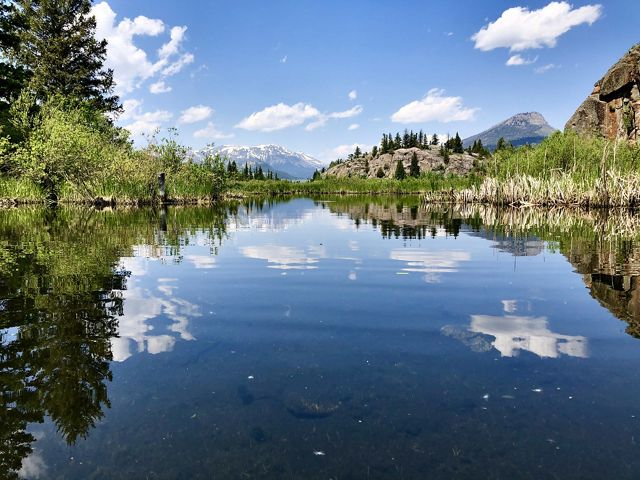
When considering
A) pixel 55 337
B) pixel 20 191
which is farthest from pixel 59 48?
pixel 55 337

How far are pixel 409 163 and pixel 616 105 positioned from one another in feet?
235

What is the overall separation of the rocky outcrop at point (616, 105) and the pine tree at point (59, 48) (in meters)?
69.3

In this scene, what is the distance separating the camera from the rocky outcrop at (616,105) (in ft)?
246

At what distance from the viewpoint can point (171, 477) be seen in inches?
140

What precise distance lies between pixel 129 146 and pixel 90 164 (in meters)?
19.6

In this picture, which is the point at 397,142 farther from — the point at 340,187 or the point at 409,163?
the point at 340,187

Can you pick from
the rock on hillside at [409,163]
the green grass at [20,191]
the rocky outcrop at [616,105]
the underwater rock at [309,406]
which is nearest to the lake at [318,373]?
the underwater rock at [309,406]

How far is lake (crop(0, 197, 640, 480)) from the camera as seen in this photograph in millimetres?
3795

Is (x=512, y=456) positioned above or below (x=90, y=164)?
below

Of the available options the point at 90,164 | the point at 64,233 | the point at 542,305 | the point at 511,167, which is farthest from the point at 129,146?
the point at 542,305

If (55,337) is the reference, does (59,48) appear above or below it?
above

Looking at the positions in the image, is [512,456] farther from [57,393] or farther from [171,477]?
[57,393]

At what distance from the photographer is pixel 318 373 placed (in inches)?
215

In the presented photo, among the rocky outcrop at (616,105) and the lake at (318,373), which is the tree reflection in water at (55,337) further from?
the rocky outcrop at (616,105)
